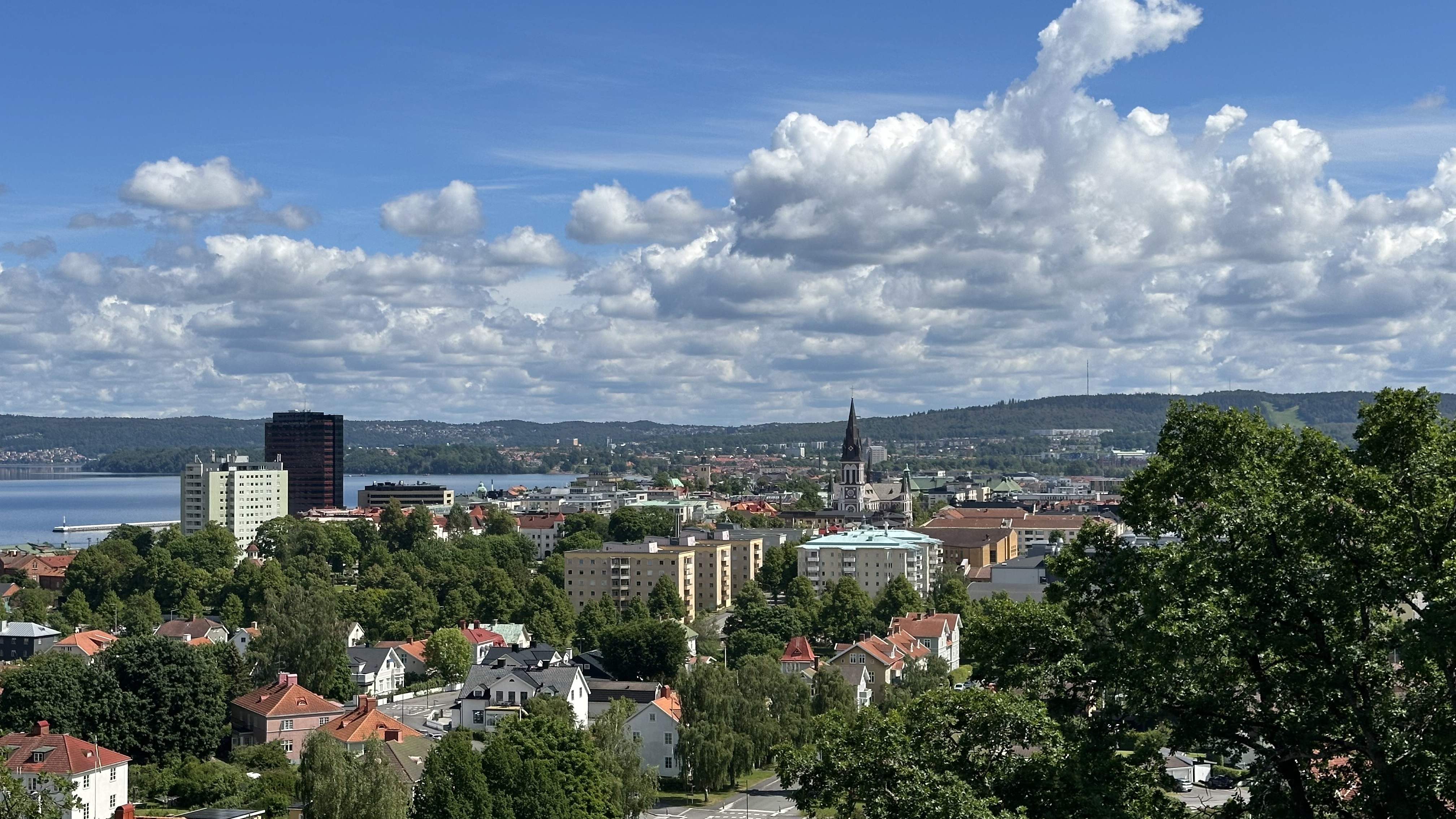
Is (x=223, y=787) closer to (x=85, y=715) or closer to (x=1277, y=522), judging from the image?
(x=85, y=715)

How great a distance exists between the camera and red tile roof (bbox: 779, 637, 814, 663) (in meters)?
63.0

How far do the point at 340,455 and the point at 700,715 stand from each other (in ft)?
452

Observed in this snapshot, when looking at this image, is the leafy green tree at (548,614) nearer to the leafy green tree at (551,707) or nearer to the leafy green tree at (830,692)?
the leafy green tree at (551,707)

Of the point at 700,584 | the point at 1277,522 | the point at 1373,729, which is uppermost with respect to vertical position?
the point at 1277,522

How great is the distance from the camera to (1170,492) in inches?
604

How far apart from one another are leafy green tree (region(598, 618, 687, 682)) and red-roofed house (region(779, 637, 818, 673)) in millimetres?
4129

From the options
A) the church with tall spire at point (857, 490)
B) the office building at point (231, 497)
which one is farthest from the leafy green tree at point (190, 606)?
the church with tall spire at point (857, 490)

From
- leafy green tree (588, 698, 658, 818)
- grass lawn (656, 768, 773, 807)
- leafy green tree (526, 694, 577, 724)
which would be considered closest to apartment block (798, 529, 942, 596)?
leafy green tree (526, 694, 577, 724)

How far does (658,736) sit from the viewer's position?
1897 inches

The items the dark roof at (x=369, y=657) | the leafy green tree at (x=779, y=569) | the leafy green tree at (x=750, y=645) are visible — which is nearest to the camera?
the dark roof at (x=369, y=657)

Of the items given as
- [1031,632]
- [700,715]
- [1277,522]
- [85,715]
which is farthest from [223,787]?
[1277,522]

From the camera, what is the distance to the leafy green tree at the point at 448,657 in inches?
2515

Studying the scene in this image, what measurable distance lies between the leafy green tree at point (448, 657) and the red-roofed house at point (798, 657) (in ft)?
42.7

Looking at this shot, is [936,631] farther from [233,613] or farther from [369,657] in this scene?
[233,613]
